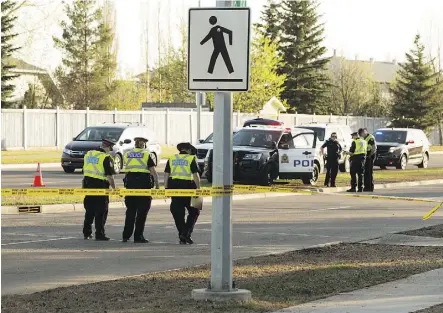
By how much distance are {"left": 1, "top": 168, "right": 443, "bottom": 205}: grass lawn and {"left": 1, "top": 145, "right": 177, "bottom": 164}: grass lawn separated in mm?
12415

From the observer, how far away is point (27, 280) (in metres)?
12.5

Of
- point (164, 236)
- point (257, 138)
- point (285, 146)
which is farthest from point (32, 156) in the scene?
point (164, 236)

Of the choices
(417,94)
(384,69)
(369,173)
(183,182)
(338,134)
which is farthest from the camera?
(384,69)

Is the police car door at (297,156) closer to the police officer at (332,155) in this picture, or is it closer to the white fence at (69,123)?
the police officer at (332,155)

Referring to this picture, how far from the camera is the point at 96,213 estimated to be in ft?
56.3

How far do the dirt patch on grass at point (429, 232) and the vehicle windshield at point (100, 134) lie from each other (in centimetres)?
1949

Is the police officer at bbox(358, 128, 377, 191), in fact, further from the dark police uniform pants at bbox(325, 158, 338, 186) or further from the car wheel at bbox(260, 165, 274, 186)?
the car wheel at bbox(260, 165, 274, 186)

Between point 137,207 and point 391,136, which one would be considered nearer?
point 137,207

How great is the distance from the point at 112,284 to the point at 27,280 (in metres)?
1.23

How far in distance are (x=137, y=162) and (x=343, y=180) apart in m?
18.3

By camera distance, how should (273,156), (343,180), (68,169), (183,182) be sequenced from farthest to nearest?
1. (68,169)
2. (343,180)
3. (273,156)
4. (183,182)

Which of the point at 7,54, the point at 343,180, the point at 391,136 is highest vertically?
the point at 7,54

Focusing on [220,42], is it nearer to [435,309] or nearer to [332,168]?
[435,309]

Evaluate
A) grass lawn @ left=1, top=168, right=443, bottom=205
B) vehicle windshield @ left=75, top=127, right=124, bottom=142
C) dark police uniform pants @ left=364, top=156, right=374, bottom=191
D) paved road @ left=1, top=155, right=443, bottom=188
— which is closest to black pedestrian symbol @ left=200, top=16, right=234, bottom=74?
grass lawn @ left=1, top=168, right=443, bottom=205
